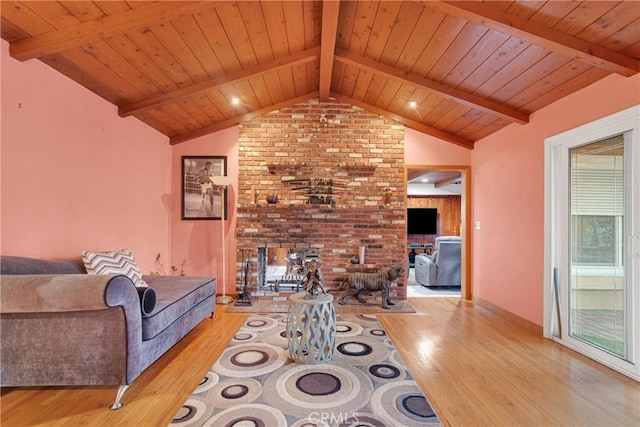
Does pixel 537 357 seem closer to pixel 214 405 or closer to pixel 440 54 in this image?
pixel 214 405

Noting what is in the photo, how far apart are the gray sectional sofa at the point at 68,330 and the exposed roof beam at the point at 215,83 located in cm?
194

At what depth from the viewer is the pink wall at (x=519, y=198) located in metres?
2.52

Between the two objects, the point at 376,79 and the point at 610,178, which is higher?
the point at 376,79

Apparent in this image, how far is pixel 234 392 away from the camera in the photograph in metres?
1.92

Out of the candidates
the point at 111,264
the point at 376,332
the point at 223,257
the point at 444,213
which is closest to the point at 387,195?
the point at 376,332

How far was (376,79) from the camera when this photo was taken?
356cm

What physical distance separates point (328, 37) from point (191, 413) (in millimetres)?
3094

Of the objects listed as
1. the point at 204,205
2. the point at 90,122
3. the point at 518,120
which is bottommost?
the point at 204,205

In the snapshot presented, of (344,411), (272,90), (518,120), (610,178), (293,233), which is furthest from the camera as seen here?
(293,233)

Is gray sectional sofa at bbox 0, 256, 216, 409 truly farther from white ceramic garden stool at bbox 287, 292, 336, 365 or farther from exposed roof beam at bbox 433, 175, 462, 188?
exposed roof beam at bbox 433, 175, 462, 188

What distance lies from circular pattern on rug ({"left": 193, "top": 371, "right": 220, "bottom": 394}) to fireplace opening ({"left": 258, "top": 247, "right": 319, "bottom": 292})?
2130mm

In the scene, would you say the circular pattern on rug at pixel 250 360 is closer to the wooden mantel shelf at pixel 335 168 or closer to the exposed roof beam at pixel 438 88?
the wooden mantel shelf at pixel 335 168

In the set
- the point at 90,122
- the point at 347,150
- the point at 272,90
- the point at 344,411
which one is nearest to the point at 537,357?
the point at 344,411

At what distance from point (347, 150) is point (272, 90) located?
4.44 feet
